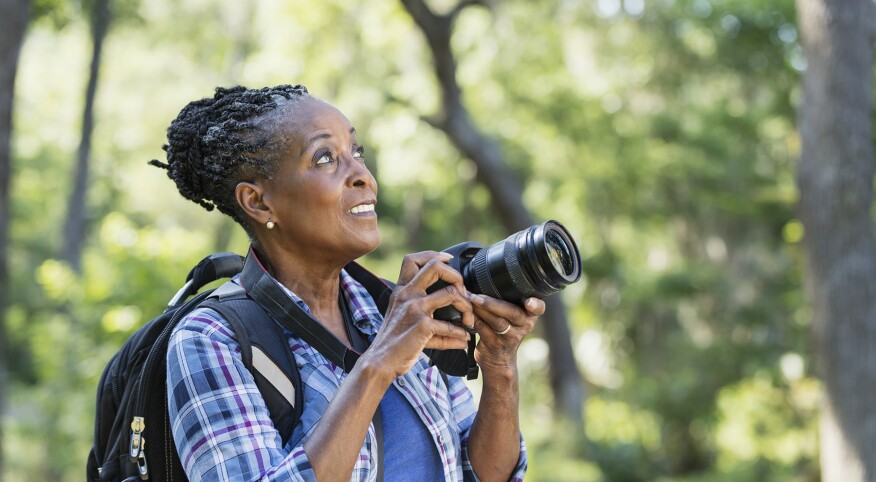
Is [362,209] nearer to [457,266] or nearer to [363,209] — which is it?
[363,209]

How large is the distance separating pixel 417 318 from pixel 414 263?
0.49ft

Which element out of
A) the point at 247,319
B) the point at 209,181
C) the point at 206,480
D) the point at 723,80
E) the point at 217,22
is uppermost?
the point at 217,22

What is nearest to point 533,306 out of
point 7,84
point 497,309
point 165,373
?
point 497,309

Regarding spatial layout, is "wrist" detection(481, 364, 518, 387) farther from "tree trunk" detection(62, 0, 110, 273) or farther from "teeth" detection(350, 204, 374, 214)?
"tree trunk" detection(62, 0, 110, 273)

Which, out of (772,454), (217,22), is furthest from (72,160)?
(772,454)

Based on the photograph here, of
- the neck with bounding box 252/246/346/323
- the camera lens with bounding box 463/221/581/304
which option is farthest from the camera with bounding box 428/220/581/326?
the neck with bounding box 252/246/346/323

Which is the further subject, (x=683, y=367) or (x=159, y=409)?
(x=683, y=367)

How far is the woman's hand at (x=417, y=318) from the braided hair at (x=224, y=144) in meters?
0.36

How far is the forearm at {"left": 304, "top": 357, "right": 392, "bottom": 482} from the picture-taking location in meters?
1.58

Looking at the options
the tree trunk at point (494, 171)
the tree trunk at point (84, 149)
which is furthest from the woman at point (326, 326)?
the tree trunk at point (84, 149)

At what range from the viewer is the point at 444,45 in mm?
9383

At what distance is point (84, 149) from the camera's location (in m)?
14.3

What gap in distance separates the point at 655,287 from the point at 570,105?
107 inches

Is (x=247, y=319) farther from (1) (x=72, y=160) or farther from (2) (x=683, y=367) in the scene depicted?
(1) (x=72, y=160)
